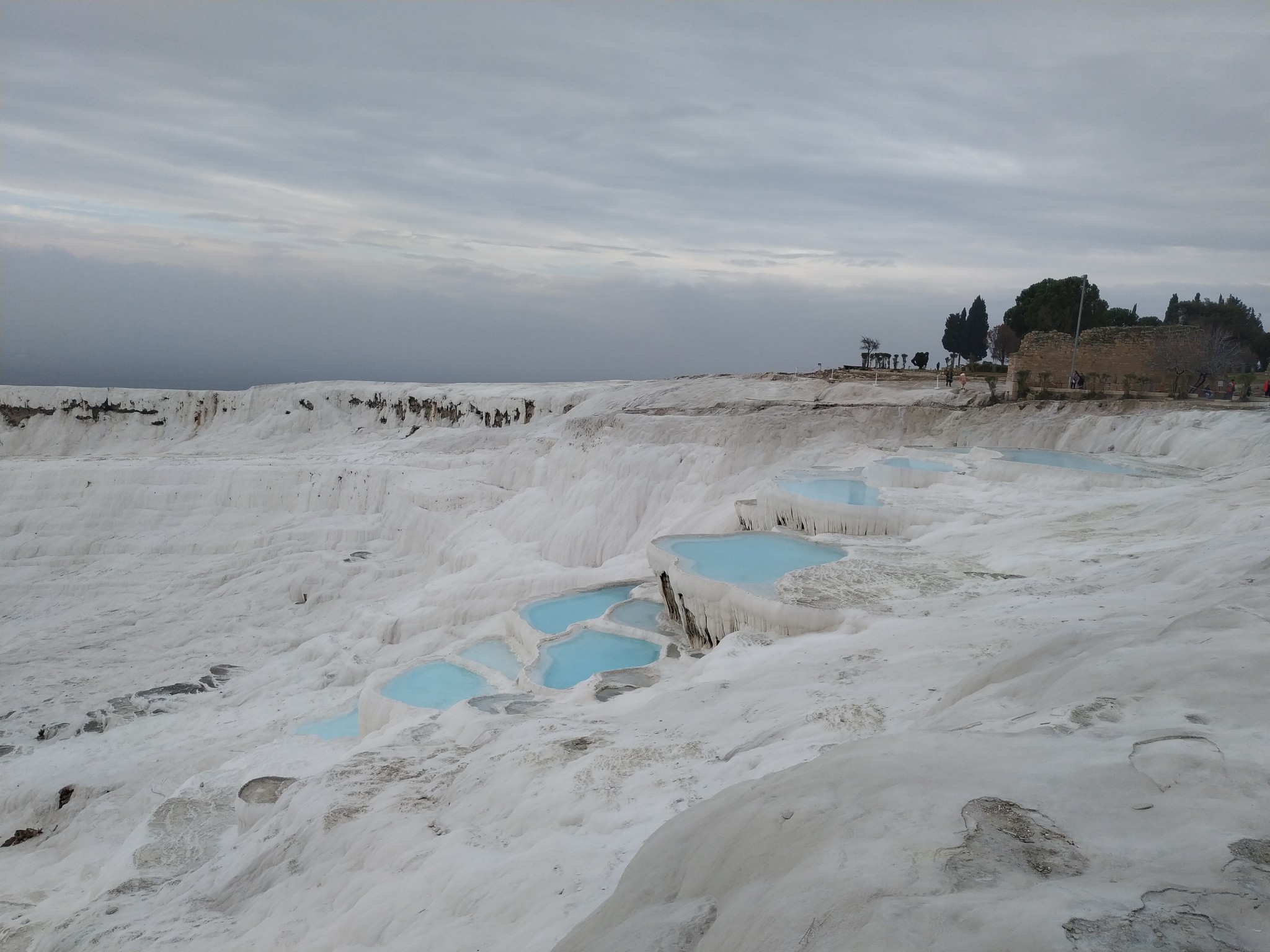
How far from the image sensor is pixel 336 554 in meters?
20.2

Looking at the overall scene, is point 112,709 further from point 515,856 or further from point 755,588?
point 515,856

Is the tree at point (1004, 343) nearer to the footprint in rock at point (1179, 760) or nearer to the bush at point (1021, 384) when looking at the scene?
the bush at point (1021, 384)

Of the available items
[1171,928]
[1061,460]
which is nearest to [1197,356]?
[1061,460]

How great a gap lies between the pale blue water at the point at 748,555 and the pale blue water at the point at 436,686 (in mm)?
2895

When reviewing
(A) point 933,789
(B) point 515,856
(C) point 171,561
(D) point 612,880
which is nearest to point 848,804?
(A) point 933,789

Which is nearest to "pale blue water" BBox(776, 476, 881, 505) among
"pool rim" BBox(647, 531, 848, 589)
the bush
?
"pool rim" BBox(647, 531, 848, 589)

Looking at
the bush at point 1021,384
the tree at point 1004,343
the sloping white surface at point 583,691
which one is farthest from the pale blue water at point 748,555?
the tree at point 1004,343

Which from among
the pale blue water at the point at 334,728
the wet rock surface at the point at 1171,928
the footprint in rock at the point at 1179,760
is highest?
the footprint in rock at the point at 1179,760

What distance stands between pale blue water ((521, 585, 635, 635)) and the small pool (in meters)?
6.29

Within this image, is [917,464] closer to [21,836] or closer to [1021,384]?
[1021,384]

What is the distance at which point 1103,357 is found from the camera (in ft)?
62.3

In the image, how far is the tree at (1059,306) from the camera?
28.8m

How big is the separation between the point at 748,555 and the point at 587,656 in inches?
94.6

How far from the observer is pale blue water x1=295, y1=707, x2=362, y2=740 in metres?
10.3
